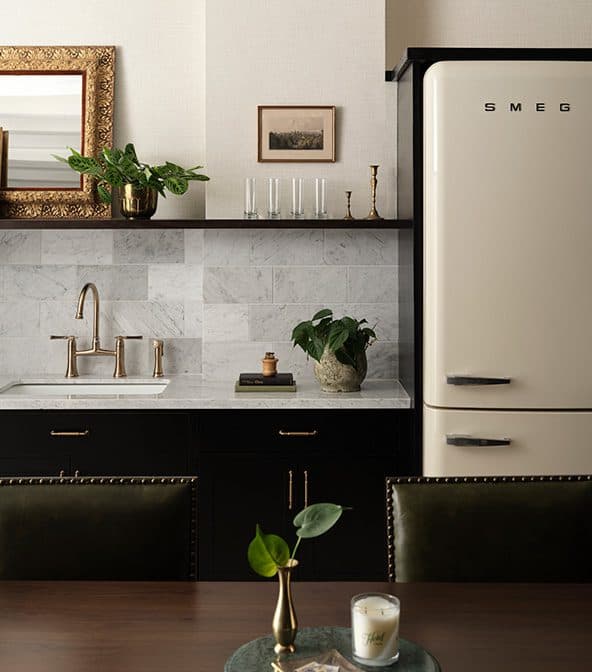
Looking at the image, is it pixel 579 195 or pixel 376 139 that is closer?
pixel 579 195

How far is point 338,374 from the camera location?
3.14 metres

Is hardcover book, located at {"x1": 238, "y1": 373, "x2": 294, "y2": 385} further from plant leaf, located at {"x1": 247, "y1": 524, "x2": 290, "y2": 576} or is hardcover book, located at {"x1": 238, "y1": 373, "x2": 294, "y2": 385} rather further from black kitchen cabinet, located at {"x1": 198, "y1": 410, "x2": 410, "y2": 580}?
plant leaf, located at {"x1": 247, "y1": 524, "x2": 290, "y2": 576}

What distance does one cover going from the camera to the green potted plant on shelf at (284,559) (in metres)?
1.19

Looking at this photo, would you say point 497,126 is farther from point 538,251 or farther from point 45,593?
point 45,593

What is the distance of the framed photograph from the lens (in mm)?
3363

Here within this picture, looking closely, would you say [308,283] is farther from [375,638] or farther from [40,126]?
[375,638]

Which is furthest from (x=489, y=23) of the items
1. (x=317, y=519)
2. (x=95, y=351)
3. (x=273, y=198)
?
(x=317, y=519)

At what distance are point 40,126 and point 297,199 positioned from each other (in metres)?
1.11

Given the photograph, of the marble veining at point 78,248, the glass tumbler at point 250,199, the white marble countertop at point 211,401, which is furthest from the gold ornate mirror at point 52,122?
the white marble countertop at point 211,401

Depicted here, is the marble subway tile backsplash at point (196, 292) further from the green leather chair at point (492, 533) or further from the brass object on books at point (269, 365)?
the green leather chair at point (492, 533)

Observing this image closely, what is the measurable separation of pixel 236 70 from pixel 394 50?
675 millimetres

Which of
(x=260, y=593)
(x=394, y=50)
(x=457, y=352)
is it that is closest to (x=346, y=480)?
(x=457, y=352)

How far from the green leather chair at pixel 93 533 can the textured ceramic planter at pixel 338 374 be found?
58.1 inches

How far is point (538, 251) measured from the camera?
2.82 meters
